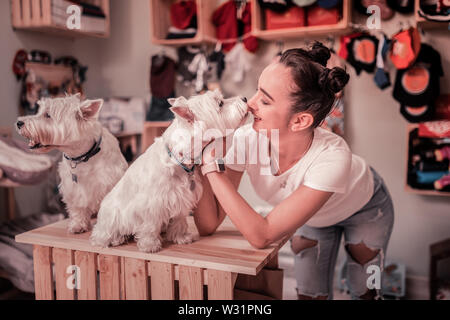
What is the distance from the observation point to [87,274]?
1.17m

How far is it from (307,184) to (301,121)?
0.61ft

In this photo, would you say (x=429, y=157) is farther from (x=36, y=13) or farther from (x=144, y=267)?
(x=36, y=13)

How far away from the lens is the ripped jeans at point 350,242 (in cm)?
162

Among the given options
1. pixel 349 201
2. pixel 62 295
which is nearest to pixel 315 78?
pixel 349 201

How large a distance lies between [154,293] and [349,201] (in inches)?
32.8

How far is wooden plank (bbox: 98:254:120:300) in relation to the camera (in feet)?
3.73

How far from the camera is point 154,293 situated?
1.12 metres

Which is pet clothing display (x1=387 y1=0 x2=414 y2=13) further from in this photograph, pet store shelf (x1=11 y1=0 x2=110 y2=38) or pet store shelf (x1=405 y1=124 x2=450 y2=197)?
pet store shelf (x1=11 y1=0 x2=110 y2=38)

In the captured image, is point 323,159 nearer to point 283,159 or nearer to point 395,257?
point 283,159

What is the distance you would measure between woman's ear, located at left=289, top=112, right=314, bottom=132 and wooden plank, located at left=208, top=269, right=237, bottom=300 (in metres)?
0.46

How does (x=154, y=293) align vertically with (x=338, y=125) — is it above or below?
below

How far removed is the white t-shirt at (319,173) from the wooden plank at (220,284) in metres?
0.34

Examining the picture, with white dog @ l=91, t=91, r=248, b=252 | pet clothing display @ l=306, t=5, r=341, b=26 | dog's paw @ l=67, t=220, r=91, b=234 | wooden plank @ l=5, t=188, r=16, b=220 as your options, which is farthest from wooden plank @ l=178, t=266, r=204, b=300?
pet clothing display @ l=306, t=5, r=341, b=26

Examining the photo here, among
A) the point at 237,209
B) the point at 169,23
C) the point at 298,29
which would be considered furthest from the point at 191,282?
the point at 169,23
